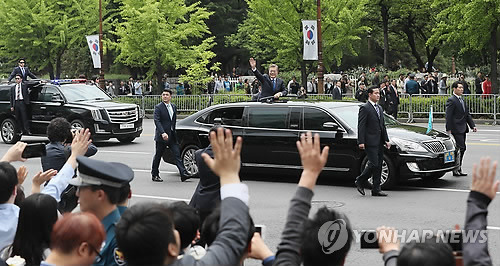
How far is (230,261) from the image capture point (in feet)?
10.8

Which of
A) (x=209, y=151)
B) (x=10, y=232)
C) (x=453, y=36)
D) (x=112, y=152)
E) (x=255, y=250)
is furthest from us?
(x=453, y=36)

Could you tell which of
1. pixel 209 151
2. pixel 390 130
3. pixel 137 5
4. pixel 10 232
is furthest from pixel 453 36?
pixel 10 232

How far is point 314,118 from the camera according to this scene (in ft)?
42.6

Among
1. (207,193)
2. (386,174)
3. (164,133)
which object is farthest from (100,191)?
(164,133)

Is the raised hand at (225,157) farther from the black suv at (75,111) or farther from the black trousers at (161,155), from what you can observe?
the black suv at (75,111)

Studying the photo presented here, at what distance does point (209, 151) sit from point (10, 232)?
3048mm

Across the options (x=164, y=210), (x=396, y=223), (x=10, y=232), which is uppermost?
(x=164, y=210)

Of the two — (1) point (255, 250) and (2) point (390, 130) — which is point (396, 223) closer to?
(2) point (390, 130)

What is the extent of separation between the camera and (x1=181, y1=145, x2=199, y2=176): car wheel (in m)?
14.3

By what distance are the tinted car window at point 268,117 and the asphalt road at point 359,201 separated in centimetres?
104

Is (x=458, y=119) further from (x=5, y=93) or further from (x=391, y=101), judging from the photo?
(x=5, y=93)

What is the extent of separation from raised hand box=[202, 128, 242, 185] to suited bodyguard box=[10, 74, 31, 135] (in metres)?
18.9

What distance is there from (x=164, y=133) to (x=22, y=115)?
29.2 feet

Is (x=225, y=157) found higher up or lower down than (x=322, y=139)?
higher up
